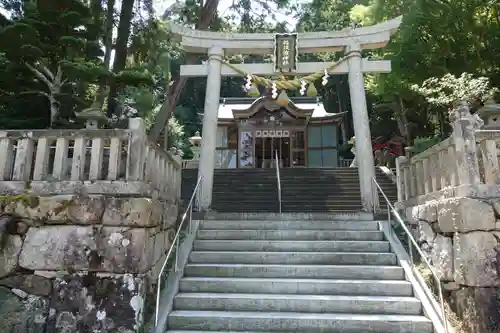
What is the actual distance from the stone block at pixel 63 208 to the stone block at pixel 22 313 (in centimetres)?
93

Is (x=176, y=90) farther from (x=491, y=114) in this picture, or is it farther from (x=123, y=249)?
(x=491, y=114)

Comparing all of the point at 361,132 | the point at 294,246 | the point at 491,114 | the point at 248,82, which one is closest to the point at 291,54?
the point at 248,82

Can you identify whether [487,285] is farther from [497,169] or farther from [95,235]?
[95,235]

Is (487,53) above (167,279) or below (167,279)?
above

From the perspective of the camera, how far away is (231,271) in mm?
5203

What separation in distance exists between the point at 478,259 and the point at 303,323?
2.12 metres

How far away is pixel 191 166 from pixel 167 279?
1123 cm

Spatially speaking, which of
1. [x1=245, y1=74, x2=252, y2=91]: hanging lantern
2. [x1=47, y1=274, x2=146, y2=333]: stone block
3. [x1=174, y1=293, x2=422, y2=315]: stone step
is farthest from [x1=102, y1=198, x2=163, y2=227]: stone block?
[x1=245, y1=74, x2=252, y2=91]: hanging lantern

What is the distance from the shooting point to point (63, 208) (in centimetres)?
432

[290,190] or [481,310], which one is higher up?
[290,190]

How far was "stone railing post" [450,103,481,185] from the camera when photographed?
4.22m

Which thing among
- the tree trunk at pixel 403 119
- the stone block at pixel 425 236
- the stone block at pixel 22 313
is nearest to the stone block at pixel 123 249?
the stone block at pixel 22 313

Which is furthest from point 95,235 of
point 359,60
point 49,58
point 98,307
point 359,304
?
point 359,60

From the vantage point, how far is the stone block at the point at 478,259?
3.94 metres
